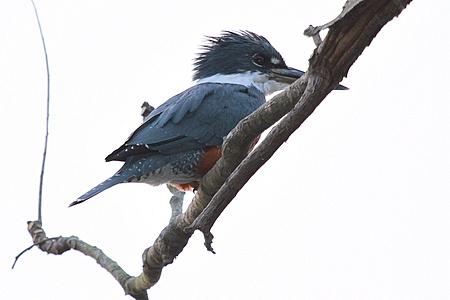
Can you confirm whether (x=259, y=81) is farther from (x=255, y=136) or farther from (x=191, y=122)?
(x=255, y=136)

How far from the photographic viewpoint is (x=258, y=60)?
15.9ft

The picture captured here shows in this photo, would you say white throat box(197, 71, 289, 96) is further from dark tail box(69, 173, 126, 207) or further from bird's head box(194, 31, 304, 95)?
dark tail box(69, 173, 126, 207)

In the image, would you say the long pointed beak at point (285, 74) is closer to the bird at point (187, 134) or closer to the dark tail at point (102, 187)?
the bird at point (187, 134)

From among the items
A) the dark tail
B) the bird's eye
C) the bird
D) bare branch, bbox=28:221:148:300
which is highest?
the bird's eye

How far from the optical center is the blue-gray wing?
13.7 ft

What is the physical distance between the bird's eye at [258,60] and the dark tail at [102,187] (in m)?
1.18

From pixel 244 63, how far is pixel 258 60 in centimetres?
8

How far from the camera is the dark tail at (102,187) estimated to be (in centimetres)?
367

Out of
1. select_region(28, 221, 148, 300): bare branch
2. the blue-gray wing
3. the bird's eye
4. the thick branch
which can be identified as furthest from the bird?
the thick branch

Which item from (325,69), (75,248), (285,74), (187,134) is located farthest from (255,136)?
(285,74)

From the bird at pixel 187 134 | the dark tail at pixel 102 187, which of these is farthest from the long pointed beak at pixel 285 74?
the dark tail at pixel 102 187

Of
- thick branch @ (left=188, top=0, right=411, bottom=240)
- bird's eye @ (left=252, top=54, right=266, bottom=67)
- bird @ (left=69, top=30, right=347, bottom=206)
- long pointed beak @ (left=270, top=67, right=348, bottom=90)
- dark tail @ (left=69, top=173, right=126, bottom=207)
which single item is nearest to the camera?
thick branch @ (left=188, top=0, right=411, bottom=240)

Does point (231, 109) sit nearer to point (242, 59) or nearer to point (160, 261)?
point (242, 59)

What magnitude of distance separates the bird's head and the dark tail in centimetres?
102
